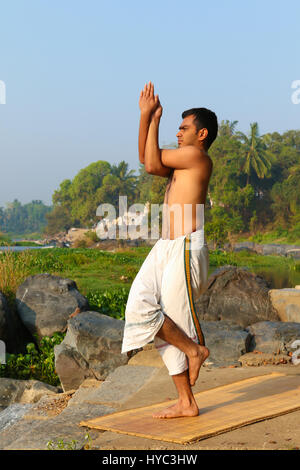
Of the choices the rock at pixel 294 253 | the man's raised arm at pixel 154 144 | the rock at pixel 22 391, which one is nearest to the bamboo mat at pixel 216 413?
the man's raised arm at pixel 154 144

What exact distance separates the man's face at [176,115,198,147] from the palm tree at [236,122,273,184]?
42.1 m

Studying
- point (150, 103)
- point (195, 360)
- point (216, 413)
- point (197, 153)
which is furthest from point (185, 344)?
point (150, 103)

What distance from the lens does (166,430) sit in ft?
11.8

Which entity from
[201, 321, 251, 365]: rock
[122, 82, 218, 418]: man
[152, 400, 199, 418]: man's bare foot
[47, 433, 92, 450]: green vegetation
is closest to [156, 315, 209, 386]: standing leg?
[122, 82, 218, 418]: man

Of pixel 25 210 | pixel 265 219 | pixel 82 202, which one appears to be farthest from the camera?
pixel 25 210

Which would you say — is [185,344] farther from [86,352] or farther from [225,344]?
[86,352]

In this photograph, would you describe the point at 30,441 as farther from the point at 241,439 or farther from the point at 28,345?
the point at 28,345

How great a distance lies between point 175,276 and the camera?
375 cm

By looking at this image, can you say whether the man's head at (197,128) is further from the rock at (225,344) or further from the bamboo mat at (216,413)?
the rock at (225,344)

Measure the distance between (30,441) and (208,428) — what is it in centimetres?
112

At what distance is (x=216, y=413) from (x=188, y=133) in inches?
74.4

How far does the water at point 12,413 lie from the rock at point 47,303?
7.79 feet

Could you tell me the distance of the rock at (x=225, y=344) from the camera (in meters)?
6.22
